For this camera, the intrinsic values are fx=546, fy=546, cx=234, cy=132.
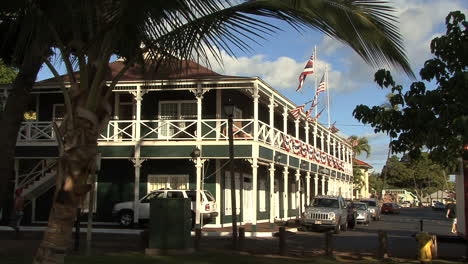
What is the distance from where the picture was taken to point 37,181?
24500 mm

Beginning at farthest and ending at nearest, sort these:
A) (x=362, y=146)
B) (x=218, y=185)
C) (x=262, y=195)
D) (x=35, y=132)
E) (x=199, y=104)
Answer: (x=362, y=146) → (x=262, y=195) → (x=218, y=185) → (x=35, y=132) → (x=199, y=104)

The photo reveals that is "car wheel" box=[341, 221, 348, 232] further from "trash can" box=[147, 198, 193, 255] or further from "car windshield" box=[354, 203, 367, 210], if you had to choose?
"trash can" box=[147, 198, 193, 255]

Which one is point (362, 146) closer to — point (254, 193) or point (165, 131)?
point (165, 131)

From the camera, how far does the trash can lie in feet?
44.9

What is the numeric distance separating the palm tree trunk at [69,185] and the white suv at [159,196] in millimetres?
16308

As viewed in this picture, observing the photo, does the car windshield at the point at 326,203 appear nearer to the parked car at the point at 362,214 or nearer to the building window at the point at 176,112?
the building window at the point at 176,112

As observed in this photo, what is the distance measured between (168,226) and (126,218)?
33.9ft

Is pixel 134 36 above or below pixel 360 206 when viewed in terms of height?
above

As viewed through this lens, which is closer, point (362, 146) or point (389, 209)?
point (389, 209)

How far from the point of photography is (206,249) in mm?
15133

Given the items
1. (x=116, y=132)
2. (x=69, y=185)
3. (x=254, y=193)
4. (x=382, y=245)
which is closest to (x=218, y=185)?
(x=254, y=193)

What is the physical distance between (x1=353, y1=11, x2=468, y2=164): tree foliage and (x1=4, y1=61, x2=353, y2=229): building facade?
997cm

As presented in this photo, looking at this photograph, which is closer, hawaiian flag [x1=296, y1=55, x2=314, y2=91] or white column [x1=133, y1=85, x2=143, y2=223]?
white column [x1=133, y1=85, x2=143, y2=223]

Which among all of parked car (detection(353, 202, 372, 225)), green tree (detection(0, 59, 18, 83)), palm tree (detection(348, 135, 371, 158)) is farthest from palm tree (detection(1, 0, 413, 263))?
palm tree (detection(348, 135, 371, 158))
